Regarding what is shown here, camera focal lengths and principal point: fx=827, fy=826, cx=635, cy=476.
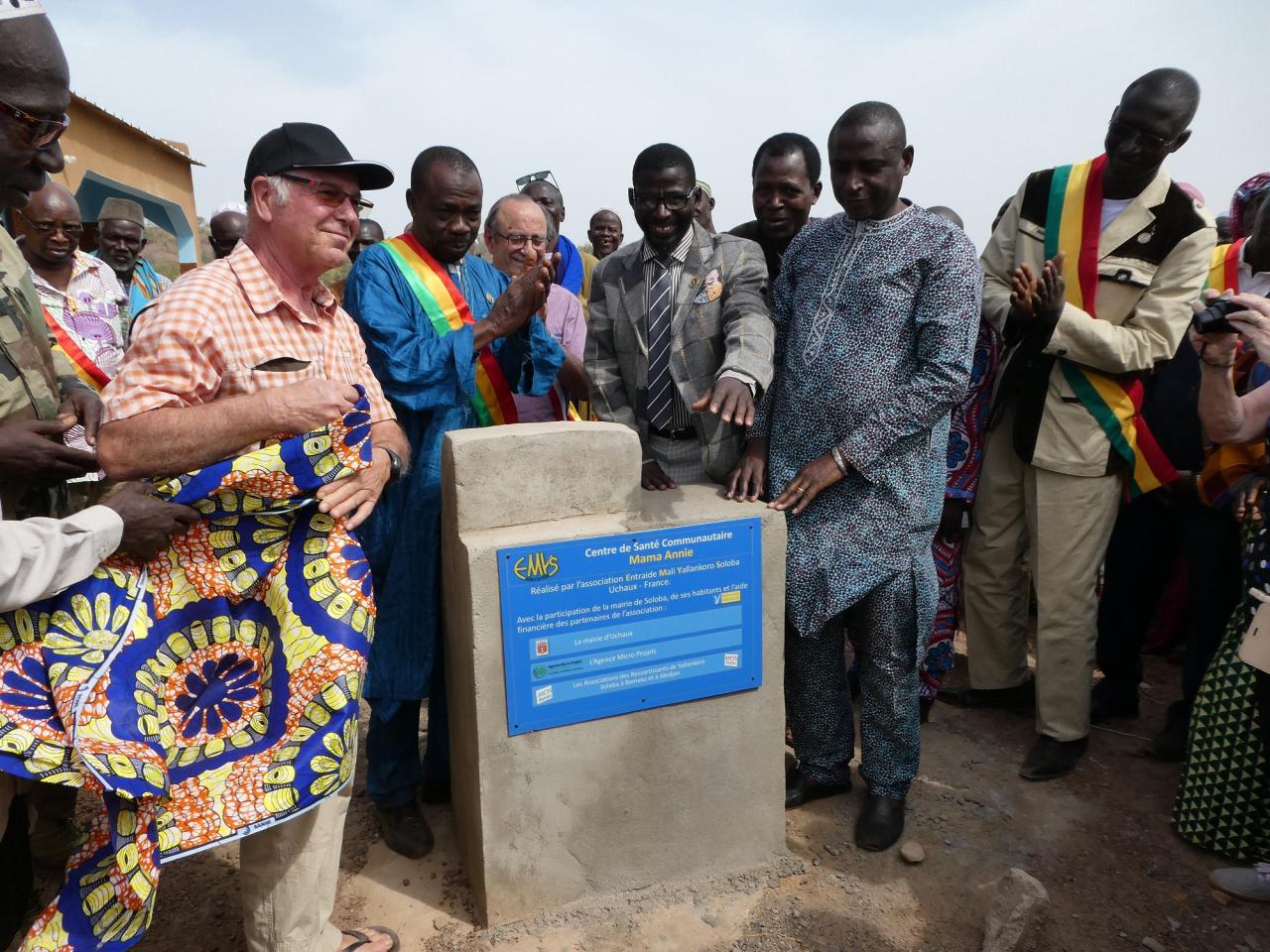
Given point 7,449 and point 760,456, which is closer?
point 7,449

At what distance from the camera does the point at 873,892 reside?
8.55 feet

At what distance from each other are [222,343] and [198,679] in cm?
76

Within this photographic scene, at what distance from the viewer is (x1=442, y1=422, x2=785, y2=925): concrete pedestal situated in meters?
2.29

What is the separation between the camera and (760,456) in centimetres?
278

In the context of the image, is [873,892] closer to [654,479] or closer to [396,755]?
[654,479]

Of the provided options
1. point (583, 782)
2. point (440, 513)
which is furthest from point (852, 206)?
point (583, 782)

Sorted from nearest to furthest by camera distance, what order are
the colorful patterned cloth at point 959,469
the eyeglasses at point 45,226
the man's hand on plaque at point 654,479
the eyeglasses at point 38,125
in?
the eyeglasses at point 38,125
the man's hand on plaque at point 654,479
the colorful patterned cloth at point 959,469
the eyeglasses at point 45,226

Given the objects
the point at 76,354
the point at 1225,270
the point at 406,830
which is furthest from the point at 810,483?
the point at 76,354

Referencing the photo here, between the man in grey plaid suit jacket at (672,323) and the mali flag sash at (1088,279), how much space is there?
3.96ft

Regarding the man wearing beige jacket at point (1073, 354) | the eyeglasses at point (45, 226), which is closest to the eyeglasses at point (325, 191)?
the man wearing beige jacket at point (1073, 354)

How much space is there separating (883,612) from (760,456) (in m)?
0.65

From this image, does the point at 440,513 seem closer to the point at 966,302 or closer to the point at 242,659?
the point at 242,659

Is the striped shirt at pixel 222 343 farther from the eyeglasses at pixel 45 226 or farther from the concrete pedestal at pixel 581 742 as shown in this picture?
the eyeglasses at pixel 45 226

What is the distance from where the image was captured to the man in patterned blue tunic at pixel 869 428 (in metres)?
2.52
